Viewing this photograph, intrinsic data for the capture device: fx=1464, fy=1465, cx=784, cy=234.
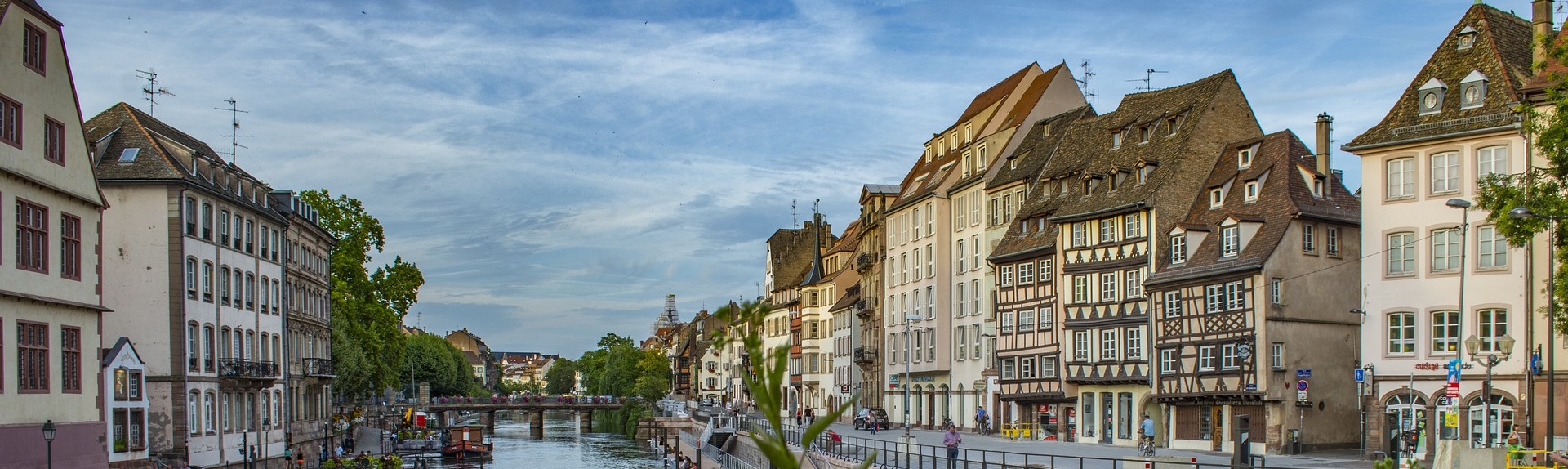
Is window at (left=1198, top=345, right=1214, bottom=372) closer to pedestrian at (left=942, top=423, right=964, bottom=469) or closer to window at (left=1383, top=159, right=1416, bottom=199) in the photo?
window at (left=1383, top=159, right=1416, bottom=199)

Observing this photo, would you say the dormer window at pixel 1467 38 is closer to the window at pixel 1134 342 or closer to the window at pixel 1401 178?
the window at pixel 1401 178

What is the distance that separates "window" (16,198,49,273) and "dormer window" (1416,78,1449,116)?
114ft

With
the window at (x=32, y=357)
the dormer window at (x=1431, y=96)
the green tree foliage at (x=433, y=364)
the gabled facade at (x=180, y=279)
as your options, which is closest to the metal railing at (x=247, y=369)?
the gabled facade at (x=180, y=279)

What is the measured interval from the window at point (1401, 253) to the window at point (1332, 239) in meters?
3.43

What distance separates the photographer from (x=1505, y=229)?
97.3ft

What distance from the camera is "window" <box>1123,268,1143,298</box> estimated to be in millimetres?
49656

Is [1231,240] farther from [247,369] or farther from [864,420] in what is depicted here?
[247,369]

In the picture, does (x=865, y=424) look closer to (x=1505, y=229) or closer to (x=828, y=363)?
(x=828, y=363)

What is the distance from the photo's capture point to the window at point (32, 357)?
98.9ft

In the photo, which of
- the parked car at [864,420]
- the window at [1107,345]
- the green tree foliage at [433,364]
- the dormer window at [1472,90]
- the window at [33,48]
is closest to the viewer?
the window at [33,48]

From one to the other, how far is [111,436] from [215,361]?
6835 mm

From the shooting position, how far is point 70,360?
107 ft

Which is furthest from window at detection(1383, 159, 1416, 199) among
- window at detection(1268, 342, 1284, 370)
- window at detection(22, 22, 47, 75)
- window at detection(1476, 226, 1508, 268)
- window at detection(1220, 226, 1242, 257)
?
window at detection(22, 22, 47, 75)

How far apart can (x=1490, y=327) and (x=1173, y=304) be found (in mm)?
10687
